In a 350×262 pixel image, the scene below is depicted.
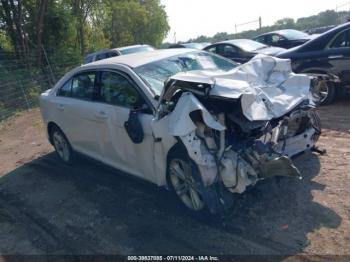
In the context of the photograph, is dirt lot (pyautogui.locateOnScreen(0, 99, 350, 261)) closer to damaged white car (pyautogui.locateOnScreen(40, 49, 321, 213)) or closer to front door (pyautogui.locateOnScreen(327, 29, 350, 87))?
damaged white car (pyautogui.locateOnScreen(40, 49, 321, 213))

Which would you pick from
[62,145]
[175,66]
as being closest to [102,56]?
[62,145]

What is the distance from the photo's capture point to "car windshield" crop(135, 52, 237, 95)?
4.61 meters

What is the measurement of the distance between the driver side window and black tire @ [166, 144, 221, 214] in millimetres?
845

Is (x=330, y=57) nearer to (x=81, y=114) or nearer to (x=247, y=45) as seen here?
(x=81, y=114)

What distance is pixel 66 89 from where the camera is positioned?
6109 millimetres

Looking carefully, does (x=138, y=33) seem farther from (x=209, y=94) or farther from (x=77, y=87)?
(x=209, y=94)

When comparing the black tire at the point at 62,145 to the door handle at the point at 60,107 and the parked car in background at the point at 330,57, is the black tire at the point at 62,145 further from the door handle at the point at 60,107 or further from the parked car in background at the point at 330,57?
the parked car in background at the point at 330,57

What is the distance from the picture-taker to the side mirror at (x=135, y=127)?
14.1 ft

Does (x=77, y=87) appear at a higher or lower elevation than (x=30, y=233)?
higher

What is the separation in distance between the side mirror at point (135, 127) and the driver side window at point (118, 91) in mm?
174

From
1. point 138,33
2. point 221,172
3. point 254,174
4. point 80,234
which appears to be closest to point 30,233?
point 80,234

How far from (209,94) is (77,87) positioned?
2739 mm

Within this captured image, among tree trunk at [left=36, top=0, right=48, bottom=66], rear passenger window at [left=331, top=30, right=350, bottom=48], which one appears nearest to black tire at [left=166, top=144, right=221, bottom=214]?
rear passenger window at [left=331, top=30, right=350, bottom=48]

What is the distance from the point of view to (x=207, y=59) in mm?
5359
